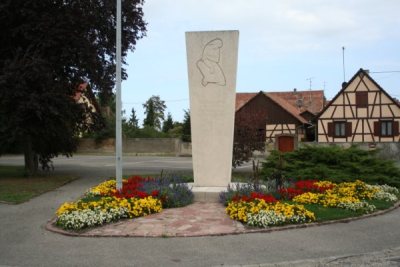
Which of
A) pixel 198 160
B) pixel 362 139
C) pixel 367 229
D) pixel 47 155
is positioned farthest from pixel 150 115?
pixel 367 229

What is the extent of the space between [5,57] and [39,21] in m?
2.55

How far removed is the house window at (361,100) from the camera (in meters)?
51.5

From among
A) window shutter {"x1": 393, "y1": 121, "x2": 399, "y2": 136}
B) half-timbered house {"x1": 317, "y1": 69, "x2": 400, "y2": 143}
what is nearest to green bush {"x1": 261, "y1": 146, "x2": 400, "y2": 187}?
A: half-timbered house {"x1": 317, "y1": 69, "x2": 400, "y2": 143}

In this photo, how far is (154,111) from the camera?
296ft

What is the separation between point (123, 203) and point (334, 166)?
370 inches

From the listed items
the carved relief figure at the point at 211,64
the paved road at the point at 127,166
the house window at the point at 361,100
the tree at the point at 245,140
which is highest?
the house window at the point at 361,100

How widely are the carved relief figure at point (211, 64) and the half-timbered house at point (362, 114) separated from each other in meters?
39.2

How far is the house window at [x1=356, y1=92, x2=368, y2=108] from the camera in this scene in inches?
2028

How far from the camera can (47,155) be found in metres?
22.5

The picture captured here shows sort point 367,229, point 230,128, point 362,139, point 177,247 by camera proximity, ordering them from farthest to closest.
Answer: point 362,139 → point 230,128 → point 367,229 → point 177,247

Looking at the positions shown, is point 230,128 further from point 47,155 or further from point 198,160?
point 47,155

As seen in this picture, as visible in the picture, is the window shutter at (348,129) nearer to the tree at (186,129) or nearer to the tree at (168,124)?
the tree at (186,129)

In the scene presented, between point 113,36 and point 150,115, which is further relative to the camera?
point 150,115

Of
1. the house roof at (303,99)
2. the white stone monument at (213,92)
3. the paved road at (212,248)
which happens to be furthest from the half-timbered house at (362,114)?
the paved road at (212,248)
